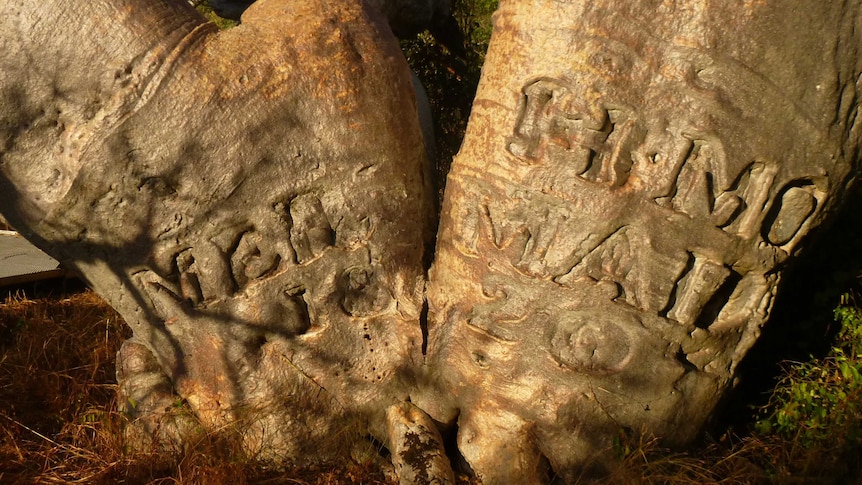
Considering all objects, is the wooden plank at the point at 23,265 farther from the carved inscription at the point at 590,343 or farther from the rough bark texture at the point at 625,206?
the carved inscription at the point at 590,343

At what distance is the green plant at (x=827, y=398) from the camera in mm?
2912

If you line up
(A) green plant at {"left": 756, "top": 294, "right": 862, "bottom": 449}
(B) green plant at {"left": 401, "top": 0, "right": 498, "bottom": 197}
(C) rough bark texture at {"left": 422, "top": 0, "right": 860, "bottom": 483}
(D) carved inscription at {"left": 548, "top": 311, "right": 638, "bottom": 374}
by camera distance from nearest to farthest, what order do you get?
(C) rough bark texture at {"left": 422, "top": 0, "right": 860, "bottom": 483}
(D) carved inscription at {"left": 548, "top": 311, "right": 638, "bottom": 374}
(A) green plant at {"left": 756, "top": 294, "right": 862, "bottom": 449}
(B) green plant at {"left": 401, "top": 0, "right": 498, "bottom": 197}

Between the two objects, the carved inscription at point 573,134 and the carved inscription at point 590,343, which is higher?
the carved inscription at point 573,134

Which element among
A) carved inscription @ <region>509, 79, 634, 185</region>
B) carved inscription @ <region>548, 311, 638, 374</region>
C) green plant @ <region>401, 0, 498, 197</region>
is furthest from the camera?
green plant @ <region>401, 0, 498, 197</region>

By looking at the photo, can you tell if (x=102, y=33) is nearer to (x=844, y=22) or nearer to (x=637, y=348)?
(x=637, y=348)

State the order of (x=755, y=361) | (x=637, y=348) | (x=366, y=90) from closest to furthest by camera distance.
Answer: (x=637, y=348) < (x=366, y=90) < (x=755, y=361)

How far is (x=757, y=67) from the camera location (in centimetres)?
221

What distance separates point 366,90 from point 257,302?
0.97m

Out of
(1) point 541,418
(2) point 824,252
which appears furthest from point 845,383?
(1) point 541,418

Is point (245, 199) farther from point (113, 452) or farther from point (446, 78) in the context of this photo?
point (446, 78)

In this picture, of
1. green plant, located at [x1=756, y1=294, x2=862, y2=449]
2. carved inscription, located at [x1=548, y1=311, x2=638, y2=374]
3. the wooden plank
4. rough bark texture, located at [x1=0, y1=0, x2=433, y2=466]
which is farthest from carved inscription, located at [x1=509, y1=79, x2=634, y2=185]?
the wooden plank

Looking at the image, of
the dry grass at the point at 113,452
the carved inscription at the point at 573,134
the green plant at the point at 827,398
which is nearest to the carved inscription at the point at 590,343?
the dry grass at the point at 113,452

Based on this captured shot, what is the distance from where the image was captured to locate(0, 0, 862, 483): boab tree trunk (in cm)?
230

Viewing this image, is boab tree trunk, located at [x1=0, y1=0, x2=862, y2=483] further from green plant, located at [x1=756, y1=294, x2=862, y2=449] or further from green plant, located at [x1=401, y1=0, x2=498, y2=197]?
green plant, located at [x1=401, y1=0, x2=498, y2=197]
